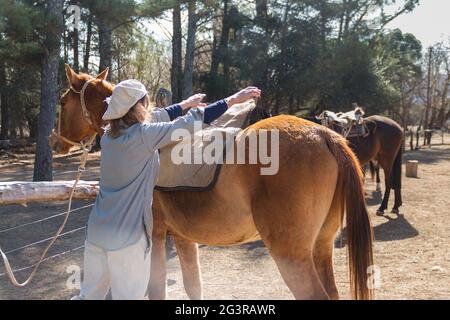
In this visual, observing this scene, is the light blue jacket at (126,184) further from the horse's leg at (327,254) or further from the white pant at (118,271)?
the horse's leg at (327,254)

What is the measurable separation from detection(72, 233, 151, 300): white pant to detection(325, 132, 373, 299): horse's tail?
49.7 inches

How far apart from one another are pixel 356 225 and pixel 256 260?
2876 mm

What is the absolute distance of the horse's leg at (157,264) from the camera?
320cm

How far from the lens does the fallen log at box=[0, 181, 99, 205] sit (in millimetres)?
3555

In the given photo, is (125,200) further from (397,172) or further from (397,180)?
(397,172)

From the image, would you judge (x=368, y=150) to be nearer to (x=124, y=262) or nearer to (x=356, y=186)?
(x=356, y=186)

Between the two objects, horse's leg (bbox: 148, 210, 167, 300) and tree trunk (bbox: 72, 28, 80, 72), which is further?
tree trunk (bbox: 72, 28, 80, 72)

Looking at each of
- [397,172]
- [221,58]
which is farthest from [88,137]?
[221,58]

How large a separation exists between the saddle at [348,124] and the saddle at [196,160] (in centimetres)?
525

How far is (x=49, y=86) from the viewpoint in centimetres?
1031

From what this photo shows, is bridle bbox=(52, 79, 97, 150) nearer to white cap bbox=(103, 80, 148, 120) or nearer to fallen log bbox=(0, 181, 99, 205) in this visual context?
fallen log bbox=(0, 181, 99, 205)

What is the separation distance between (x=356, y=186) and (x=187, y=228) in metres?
1.17

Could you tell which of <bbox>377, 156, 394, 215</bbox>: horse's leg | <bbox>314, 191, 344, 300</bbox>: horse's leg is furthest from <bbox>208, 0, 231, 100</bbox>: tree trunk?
<bbox>314, 191, 344, 300</bbox>: horse's leg
